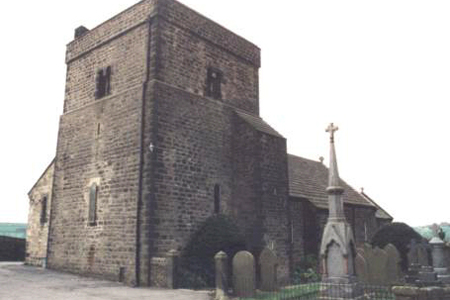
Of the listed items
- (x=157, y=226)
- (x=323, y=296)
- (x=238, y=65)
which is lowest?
(x=323, y=296)

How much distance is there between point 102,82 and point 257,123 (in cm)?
743

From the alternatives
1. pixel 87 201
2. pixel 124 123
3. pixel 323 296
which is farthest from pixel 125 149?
pixel 323 296

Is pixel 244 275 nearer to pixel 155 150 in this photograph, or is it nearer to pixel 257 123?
pixel 155 150

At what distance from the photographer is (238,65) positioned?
20.7 meters

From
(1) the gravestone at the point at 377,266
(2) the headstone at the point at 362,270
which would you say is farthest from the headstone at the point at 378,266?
(2) the headstone at the point at 362,270

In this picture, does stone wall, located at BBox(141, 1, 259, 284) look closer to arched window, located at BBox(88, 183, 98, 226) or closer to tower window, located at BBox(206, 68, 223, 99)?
tower window, located at BBox(206, 68, 223, 99)

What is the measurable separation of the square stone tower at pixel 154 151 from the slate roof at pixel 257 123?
0.11 metres

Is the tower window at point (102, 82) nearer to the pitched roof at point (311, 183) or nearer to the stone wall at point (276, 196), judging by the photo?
A: the stone wall at point (276, 196)

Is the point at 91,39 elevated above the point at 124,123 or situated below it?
above

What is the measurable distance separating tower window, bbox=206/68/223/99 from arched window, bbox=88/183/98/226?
6.42m

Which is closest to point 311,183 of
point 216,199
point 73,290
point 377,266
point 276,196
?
point 276,196

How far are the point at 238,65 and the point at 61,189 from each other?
10425 millimetres

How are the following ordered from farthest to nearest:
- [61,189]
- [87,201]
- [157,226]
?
[61,189], [87,201], [157,226]

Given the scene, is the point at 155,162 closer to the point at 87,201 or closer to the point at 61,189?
the point at 87,201
